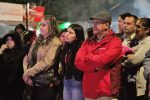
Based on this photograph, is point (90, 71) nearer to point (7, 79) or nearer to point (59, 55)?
point (59, 55)

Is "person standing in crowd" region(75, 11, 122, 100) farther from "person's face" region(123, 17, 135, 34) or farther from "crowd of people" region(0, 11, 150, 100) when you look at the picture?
"person's face" region(123, 17, 135, 34)

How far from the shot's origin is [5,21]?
13.6m

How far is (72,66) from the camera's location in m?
6.36

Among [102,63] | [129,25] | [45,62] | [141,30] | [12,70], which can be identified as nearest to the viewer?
[102,63]

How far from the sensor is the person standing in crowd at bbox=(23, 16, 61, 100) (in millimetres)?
6312

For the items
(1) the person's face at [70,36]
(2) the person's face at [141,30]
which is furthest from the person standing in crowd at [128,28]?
(1) the person's face at [70,36]

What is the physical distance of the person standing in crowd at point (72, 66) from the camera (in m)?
6.25

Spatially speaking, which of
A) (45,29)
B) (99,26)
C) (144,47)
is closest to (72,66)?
(45,29)

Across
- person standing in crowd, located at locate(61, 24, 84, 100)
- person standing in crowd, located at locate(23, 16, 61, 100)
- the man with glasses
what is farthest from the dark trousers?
the man with glasses

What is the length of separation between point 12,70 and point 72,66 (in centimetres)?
151

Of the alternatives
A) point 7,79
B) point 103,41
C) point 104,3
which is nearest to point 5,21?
point 7,79

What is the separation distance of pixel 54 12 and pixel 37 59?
2228 cm

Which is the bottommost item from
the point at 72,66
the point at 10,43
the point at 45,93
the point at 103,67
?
the point at 45,93

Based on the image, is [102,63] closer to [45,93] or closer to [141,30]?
[141,30]
